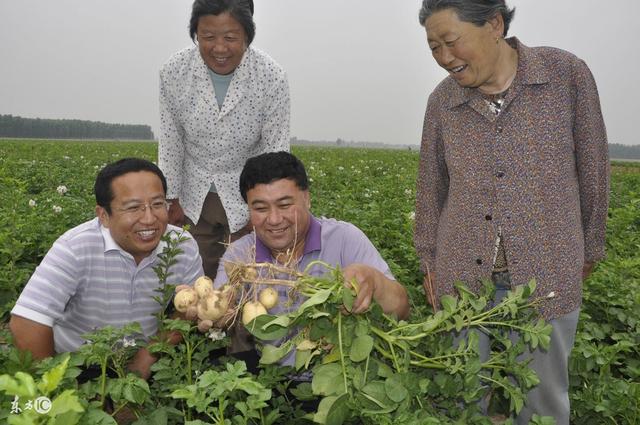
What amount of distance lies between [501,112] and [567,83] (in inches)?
8.9

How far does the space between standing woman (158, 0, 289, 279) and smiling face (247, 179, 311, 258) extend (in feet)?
2.57

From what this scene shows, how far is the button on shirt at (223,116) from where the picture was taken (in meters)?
2.86

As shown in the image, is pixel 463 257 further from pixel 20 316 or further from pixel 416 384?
pixel 20 316

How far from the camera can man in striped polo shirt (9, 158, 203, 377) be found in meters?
2.14

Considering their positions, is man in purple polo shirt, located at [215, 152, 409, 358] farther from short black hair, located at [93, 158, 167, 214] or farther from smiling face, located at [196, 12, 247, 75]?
smiling face, located at [196, 12, 247, 75]

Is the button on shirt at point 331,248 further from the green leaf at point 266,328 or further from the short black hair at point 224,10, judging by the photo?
the short black hair at point 224,10

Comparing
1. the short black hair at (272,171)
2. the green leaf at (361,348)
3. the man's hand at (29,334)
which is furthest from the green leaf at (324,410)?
the man's hand at (29,334)

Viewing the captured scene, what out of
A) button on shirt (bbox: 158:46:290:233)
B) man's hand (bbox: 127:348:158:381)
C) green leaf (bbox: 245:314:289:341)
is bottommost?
man's hand (bbox: 127:348:158:381)

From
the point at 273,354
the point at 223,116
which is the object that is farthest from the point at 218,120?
the point at 273,354

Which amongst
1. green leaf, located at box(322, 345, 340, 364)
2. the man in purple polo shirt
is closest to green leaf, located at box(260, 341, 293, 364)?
green leaf, located at box(322, 345, 340, 364)

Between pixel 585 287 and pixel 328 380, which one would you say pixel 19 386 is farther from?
pixel 585 287

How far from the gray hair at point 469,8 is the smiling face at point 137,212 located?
1.18 metres

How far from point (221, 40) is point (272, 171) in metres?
0.79

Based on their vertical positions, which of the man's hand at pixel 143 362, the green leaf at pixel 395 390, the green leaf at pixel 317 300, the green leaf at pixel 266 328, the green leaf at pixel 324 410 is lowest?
the man's hand at pixel 143 362
